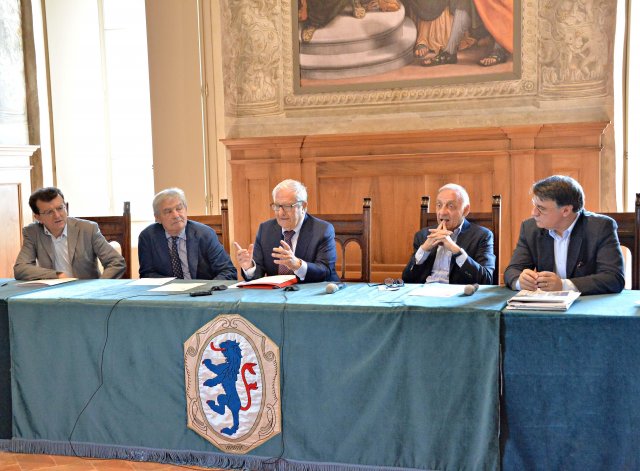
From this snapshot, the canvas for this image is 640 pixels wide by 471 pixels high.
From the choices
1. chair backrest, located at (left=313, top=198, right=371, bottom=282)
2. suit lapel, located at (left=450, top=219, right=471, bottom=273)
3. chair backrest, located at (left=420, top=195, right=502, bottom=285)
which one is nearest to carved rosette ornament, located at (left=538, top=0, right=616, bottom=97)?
chair backrest, located at (left=420, top=195, right=502, bottom=285)

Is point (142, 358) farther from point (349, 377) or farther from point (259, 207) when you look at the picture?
point (259, 207)

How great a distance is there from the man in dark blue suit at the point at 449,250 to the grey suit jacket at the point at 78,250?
1.69 meters

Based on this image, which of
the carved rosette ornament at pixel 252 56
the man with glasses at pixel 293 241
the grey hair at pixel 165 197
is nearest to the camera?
the man with glasses at pixel 293 241

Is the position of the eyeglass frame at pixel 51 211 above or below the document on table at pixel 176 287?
above

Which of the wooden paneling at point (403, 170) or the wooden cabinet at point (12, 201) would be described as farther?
the wooden cabinet at point (12, 201)

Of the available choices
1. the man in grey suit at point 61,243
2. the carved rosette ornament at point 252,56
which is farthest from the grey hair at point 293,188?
the carved rosette ornament at point 252,56

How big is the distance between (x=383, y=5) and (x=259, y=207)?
1.93 m

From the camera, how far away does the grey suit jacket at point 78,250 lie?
13.4 feet

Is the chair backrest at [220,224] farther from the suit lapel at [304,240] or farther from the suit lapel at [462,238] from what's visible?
the suit lapel at [462,238]

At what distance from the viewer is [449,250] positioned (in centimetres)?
369

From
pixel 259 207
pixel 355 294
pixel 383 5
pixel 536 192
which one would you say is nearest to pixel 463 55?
pixel 383 5

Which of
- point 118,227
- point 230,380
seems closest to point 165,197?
point 118,227

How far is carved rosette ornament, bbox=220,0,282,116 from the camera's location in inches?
237

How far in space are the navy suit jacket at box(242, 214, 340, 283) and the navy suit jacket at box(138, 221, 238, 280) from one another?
228mm
